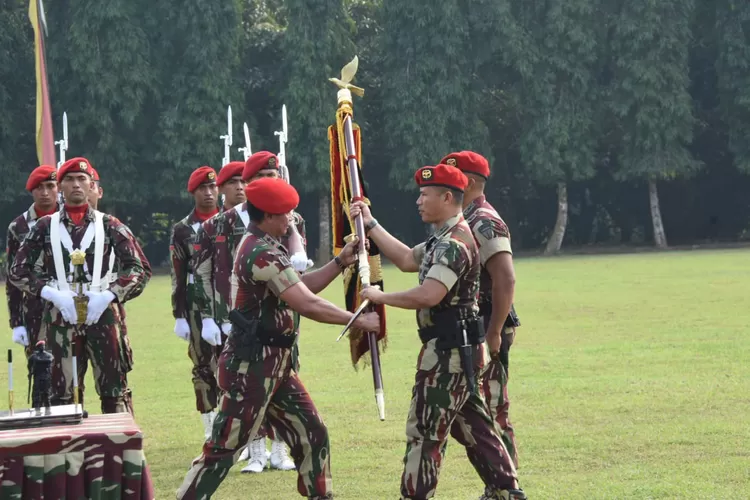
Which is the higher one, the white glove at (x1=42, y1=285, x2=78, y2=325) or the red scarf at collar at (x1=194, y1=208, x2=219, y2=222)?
the red scarf at collar at (x1=194, y1=208, x2=219, y2=222)

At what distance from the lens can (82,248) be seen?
9586mm

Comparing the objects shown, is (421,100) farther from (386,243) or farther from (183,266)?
(386,243)

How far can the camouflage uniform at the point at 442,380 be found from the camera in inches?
285

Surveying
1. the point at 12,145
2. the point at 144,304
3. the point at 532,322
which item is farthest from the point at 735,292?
the point at 12,145

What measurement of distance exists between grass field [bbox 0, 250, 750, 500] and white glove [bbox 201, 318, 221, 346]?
981 mm

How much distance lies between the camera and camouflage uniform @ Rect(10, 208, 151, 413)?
9.47m

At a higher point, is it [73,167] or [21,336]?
[73,167]

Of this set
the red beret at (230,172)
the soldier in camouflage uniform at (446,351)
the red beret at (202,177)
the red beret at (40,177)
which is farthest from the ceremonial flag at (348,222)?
the red beret at (40,177)

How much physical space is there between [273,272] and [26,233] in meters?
4.60

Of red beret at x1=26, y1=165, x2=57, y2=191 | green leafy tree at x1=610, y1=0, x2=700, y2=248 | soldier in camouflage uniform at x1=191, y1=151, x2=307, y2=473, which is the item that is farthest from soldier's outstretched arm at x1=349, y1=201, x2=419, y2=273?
green leafy tree at x1=610, y1=0, x2=700, y2=248

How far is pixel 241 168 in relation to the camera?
33.4 feet

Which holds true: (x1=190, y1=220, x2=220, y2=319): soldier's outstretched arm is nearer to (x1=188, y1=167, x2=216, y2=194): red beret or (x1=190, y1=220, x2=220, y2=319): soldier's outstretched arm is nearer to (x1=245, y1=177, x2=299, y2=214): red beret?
(x1=188, y1=167, x2=216, y2=194): red beret

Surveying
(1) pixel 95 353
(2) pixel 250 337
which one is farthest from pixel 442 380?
(1) pixel 95 353

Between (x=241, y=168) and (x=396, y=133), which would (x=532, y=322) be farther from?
(x=396, y=133)
